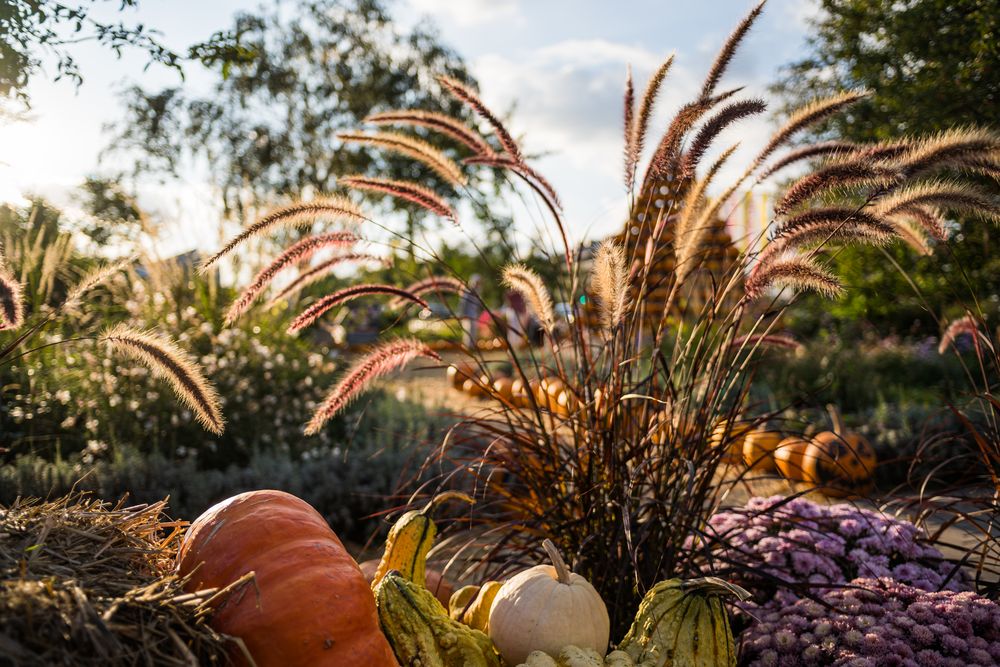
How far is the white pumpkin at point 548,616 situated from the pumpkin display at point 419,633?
11cm

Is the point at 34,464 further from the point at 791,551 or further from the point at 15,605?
the point at 791,551

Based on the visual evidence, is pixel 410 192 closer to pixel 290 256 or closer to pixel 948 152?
pixel 290 256

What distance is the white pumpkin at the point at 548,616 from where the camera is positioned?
1987 mm

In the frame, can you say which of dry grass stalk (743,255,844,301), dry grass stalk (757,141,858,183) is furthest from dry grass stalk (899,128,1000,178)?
dry grass stalk (743,255,844,301)

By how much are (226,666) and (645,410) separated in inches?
62.0

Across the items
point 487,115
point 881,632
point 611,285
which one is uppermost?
point 487,115

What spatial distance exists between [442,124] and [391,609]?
178 cm

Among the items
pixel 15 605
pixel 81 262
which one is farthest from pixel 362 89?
pixel 15 605

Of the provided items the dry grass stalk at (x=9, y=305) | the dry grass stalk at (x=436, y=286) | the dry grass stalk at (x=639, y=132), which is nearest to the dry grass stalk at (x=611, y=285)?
Result: the dry grass stalk at (x=639, y=132)

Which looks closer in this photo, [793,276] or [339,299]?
[793,276]

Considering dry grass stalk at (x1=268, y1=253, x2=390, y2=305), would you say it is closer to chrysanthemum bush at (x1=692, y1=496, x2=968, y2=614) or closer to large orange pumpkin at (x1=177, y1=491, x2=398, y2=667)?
large orange pumpkin at (x1=177, y1=491, x2=398, y2=667)

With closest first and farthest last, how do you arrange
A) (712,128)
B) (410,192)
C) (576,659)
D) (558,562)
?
1. (576,659)
2. (558,562)
3. (712,128)
4. (410,192)

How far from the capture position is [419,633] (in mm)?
1910

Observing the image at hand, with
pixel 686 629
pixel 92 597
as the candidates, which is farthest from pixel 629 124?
pixel 92 597
